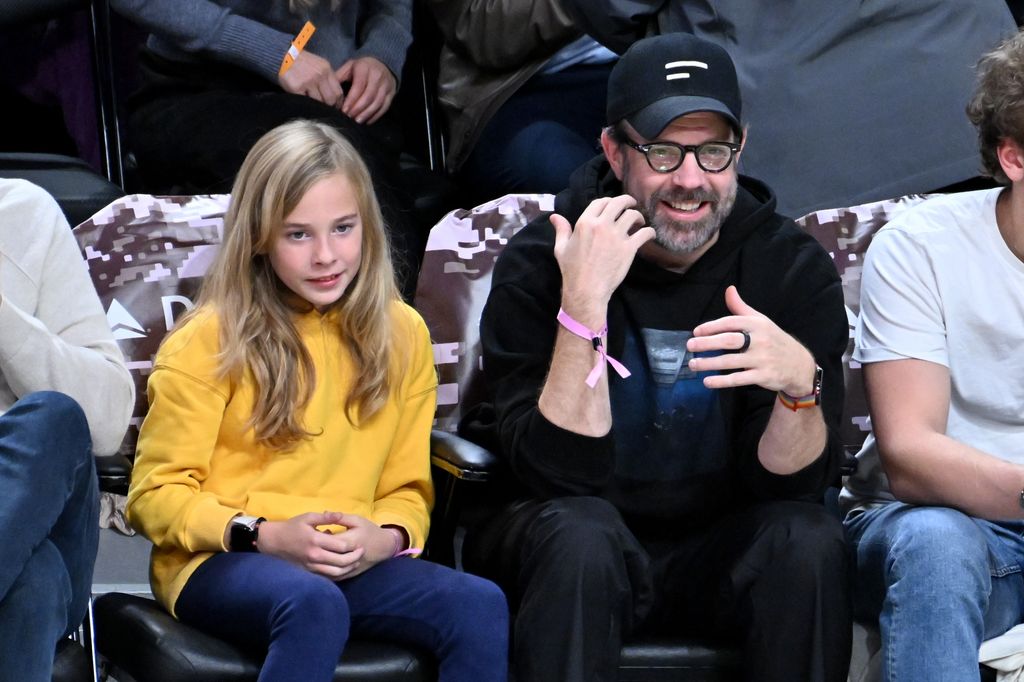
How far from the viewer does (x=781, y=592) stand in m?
2.35

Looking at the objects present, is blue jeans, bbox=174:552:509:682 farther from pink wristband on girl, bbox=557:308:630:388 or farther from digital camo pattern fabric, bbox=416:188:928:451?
digital camo pattern fabric, bbox=416:188:928:451

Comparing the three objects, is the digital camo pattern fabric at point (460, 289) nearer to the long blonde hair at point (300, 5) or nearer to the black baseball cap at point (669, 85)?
the black baseball cap at point (669, 85)

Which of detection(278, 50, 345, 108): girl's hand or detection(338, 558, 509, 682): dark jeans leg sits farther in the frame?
detection(278, 50, 345, 108): girl's hand

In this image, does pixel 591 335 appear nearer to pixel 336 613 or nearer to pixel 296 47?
pixel 336 613

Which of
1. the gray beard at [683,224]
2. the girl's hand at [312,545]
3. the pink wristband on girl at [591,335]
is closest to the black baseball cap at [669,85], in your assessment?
the gray beard at [683,224]

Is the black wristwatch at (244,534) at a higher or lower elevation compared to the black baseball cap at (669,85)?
lower

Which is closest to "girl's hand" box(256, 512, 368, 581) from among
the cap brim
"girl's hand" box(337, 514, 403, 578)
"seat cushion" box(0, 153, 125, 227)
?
"girl's hand" box(337, 514, 403, 578)

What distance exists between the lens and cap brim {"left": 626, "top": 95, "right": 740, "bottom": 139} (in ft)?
8.37

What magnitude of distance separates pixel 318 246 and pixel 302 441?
0.32 metres

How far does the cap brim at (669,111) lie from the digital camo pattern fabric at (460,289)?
39 cm

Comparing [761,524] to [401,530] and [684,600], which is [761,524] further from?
[401,530]

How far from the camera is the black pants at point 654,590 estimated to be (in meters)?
2.29

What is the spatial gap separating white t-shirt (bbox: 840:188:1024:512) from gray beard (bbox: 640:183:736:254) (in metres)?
0.35

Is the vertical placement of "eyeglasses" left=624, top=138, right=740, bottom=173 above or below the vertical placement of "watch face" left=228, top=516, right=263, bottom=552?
above
